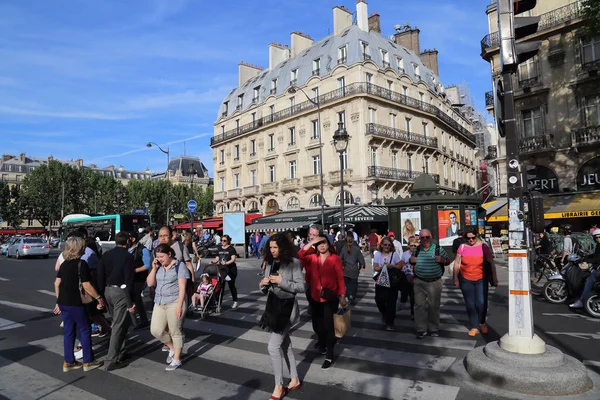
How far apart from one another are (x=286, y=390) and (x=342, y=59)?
3313cm

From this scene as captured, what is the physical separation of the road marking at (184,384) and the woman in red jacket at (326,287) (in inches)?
33.3

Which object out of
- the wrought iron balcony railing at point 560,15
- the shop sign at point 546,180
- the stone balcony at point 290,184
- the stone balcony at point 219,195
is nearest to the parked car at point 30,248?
the stone balcony at point 290,184

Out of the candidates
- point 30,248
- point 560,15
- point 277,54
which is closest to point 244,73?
point 277,54

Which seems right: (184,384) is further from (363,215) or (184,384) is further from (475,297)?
(363,215)

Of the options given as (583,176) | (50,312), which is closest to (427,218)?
(583,176)

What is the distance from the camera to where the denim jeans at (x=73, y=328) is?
16.6 ft

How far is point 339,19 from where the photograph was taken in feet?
124

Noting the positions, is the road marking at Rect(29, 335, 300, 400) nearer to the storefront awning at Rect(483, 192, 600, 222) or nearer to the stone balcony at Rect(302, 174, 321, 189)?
the storefront awning at Rect(483, 192, 600, 222)

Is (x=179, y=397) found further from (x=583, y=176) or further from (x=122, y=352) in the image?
(x=583, y=176)

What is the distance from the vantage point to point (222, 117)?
154 ft

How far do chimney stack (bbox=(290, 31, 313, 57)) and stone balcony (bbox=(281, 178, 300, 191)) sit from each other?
1370 centimetres

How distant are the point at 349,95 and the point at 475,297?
2751 cm

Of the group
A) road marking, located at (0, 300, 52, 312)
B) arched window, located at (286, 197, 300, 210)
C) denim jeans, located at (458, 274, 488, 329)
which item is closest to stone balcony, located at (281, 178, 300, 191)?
arched window, located at (286, 197, 300, 210)

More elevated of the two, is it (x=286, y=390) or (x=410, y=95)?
(x=410, y=95)
